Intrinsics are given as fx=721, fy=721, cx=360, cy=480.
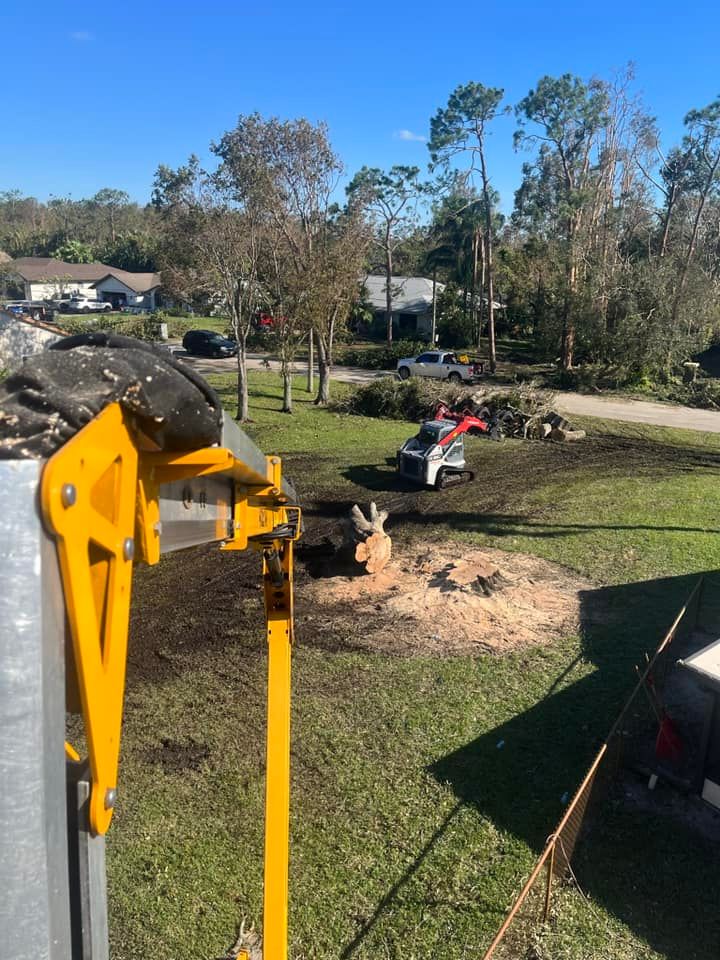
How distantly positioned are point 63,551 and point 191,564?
12509mm

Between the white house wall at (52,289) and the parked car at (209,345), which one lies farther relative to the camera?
the white house wall at (52,289)

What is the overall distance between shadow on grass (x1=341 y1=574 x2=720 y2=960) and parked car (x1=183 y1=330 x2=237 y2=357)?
34.5 m

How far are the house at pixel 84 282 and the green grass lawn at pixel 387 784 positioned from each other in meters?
68.4

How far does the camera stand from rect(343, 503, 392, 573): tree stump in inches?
505

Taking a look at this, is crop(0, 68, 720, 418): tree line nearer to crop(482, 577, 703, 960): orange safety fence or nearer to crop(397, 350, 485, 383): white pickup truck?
crop(397, 350, 485, 383): white pickup truck

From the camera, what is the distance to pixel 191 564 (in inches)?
542

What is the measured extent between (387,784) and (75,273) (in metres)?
88.1

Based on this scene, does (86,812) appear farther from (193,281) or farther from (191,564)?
(193,281)

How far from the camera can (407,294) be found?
53.4m

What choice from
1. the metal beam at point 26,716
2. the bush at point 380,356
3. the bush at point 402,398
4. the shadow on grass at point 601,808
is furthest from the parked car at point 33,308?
the metal beam at point 26,716

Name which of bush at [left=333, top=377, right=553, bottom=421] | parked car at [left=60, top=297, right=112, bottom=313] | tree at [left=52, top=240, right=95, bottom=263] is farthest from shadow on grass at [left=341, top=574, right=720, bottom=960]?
tree at [left=52, top=240, right=95, bottom=263]

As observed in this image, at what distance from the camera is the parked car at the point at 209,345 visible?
41.8m

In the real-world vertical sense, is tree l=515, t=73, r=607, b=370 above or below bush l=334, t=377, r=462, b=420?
above

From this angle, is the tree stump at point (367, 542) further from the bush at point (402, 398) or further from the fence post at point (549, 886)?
the bush at point (402, 398)
